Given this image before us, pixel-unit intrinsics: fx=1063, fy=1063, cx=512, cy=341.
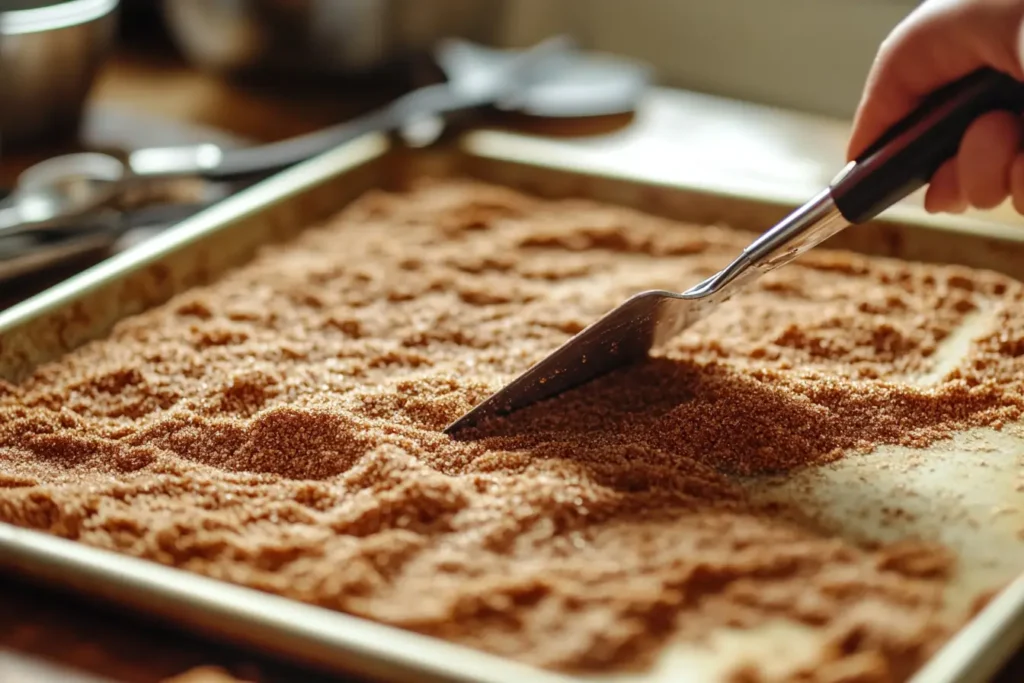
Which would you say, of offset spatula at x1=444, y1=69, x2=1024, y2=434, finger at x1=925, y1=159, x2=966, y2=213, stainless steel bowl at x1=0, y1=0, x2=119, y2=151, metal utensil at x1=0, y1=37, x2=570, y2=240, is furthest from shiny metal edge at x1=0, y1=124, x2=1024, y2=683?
stainless steel bowl at x1=0, y1=0, x2=119, y2=151

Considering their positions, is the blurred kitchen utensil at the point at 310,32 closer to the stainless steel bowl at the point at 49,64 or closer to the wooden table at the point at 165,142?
the wooden table at the point at 165,142

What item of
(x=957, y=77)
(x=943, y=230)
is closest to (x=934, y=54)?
(x=957, y=77)

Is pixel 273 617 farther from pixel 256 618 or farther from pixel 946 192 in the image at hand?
pixel 946 192

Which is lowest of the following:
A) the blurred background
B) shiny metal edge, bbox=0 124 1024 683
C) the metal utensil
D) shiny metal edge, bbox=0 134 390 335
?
shiny metal edge, bbox=0 124 1024 683

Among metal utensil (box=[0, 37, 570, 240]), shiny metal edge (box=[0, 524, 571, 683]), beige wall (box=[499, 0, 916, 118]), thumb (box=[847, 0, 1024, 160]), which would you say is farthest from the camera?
beige wall (box=[499, 0, 916, 118])

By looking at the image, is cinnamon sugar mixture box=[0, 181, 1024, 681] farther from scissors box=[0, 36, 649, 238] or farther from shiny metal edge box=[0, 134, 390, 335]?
scissors box=[0, 36, 649, 238]

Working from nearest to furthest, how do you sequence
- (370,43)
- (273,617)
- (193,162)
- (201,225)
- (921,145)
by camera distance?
(273,617)
(921,145)
(201,225)
(193,162)
(370,43)

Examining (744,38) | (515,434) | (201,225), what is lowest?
(515,434)
